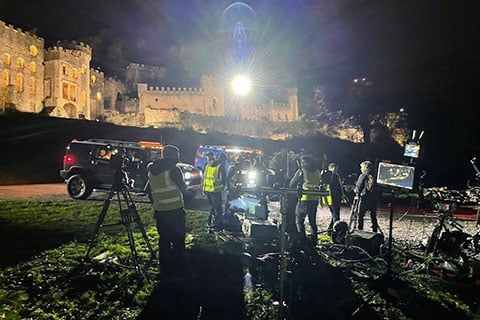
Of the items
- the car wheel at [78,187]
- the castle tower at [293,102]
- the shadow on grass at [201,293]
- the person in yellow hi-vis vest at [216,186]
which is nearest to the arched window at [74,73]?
the castle tower at [293,102]

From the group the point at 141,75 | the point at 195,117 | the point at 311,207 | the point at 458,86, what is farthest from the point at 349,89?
the point at 141,75

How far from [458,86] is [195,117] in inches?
1411

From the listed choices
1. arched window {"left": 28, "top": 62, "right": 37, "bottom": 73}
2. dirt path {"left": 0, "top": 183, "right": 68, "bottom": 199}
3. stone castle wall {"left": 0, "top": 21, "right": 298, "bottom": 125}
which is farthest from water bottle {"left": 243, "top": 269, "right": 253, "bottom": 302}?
arched window {"left": 28, "top": 62, "right": 37, "bottom": 73}

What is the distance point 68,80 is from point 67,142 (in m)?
21.2

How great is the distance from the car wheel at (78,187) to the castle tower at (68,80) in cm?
3225

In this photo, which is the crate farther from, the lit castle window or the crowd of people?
the lit castle window

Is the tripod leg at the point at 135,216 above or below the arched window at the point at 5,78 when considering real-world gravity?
below

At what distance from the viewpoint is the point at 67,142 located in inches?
1079

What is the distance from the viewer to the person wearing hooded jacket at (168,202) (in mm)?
5633

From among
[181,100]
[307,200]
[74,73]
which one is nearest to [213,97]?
[181,100]

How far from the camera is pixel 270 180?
34.9ft

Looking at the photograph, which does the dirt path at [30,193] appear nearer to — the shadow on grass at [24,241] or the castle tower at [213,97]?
the shadow on grass at [24,241]

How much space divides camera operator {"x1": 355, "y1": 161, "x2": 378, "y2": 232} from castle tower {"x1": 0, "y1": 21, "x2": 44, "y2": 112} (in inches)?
1503

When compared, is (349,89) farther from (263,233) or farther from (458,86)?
(263,233)
